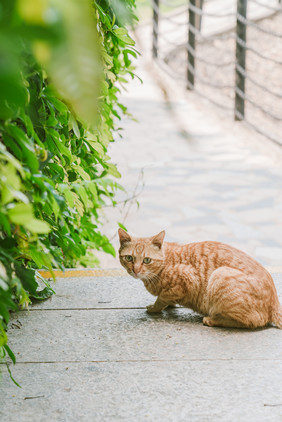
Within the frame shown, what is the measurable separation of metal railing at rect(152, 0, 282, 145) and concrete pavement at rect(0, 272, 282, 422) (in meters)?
5.80

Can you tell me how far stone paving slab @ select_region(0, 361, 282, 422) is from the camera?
174 centimetres

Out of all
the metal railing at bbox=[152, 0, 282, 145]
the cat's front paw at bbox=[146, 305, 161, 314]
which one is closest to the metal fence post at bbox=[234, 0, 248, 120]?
the metal railing at bbox=[152, 0, 282, 145]

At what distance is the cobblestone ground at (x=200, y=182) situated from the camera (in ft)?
16.1

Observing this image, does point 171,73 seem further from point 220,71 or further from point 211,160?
point 211,160

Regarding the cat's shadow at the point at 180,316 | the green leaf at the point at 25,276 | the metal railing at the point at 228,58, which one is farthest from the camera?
the metal railing at the point at 228,58

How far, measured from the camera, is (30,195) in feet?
5.57

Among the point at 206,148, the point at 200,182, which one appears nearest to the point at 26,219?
the point at 200,182

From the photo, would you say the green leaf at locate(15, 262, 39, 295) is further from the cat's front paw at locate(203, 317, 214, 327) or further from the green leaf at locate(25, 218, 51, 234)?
the cat's front paw at locate(203, 317, 214, 327)

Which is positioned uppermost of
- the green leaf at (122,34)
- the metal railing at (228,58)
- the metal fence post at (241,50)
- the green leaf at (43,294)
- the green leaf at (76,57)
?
the green leaf at (76,57)

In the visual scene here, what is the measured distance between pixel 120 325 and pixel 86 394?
599mm

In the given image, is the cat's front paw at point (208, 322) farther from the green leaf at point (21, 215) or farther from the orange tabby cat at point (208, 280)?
the green leaf at point (21, 215)

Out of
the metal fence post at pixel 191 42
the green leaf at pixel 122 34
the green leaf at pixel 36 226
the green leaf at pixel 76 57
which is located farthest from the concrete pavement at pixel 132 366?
the metal fence post at pixel 191 42

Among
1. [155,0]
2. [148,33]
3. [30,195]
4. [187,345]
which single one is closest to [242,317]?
[187,345]

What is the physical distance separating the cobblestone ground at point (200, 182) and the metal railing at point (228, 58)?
28.1 inches
